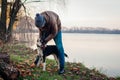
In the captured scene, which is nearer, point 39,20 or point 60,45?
point 39,20

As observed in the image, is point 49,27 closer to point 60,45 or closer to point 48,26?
point 48,26

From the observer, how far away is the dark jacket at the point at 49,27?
12320mm

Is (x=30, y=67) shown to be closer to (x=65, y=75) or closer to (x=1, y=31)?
(x=65, y=75)

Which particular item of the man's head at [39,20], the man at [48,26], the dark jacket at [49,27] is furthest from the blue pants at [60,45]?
the man's head at [39,20]

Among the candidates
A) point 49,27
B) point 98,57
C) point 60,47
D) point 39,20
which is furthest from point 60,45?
point 98,57

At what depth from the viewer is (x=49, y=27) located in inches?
488

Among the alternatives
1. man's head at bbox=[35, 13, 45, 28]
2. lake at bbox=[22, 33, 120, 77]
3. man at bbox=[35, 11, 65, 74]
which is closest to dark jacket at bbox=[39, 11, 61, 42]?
man at bbox=[35, 11, 65, 74]

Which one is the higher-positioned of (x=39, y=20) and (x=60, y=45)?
(x=39, y=20)

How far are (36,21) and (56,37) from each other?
40.8 inches

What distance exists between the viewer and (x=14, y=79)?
35.8ft

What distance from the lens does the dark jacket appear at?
12.3 metres

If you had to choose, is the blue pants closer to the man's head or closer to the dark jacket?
the dark jacket

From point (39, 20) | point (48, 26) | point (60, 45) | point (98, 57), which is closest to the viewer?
point (39, 20)

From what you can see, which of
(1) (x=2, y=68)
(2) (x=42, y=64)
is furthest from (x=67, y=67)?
(1) (x=2, y=68)
